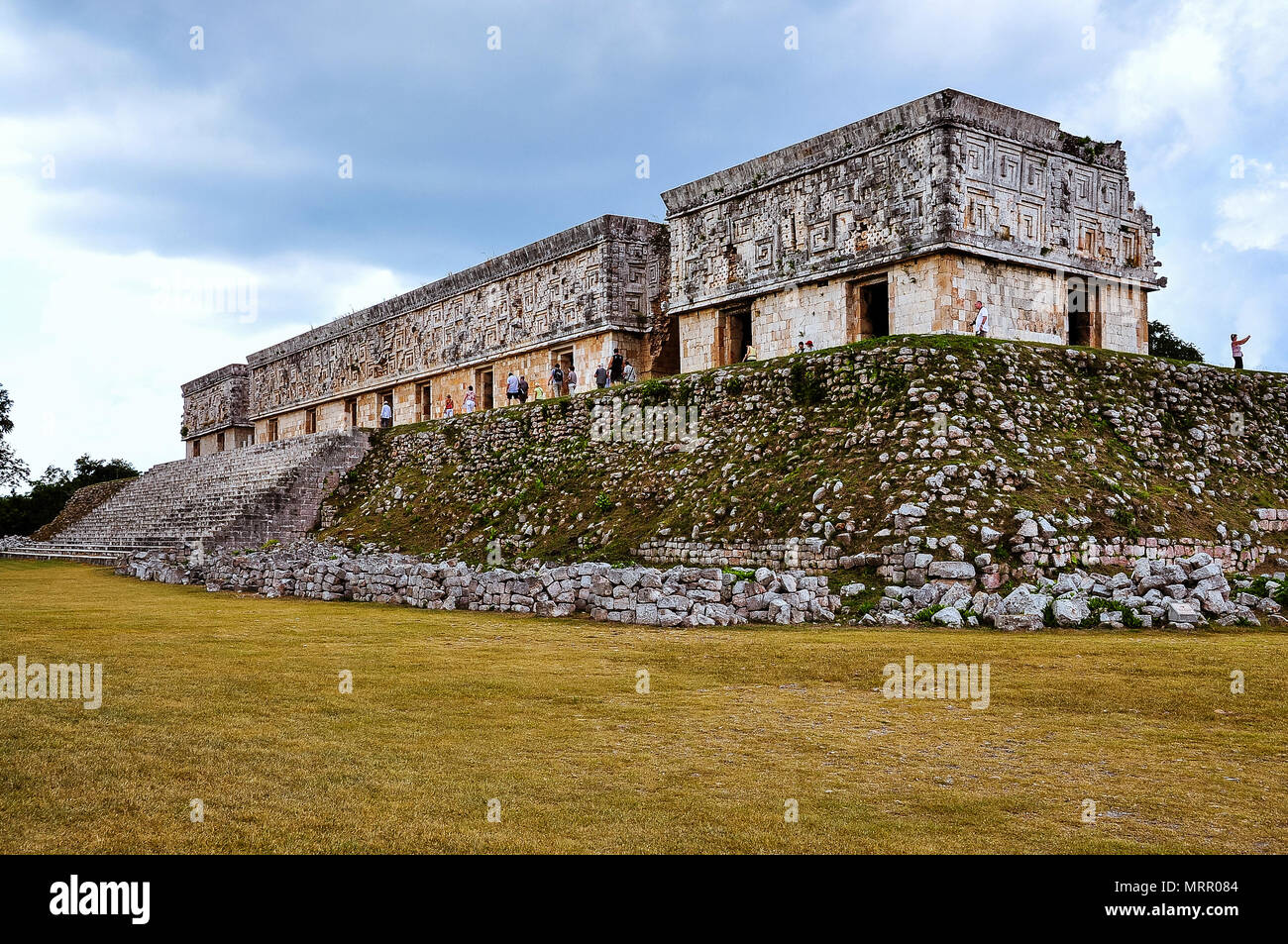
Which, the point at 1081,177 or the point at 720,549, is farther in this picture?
the point at 1081,177

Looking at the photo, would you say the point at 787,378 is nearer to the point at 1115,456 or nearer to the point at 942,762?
the point at 1115,456

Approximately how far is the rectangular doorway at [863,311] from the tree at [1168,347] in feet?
44.3

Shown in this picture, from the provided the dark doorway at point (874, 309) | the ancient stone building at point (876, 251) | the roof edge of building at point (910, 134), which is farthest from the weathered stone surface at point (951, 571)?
the roof edge of building at point (910, 134)

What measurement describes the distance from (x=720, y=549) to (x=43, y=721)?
29.2 feet

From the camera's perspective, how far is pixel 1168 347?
93.6 ft

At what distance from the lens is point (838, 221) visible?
1789cm

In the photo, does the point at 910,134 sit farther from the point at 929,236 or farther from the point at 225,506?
the point at 225,506

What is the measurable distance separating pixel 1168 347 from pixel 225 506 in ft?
82.0

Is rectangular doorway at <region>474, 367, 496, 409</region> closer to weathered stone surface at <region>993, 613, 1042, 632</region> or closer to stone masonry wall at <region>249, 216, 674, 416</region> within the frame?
stone masonry wall at <region>249, 216, 674, 416</region>

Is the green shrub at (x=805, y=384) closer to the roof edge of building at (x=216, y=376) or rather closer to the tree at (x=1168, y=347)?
the tree at (x=1168, y=347)

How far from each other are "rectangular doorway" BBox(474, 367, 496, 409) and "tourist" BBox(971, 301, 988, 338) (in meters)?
14.8

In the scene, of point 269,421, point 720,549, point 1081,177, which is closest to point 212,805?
point 720,549

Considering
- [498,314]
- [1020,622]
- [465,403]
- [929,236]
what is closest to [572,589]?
[1020,622]

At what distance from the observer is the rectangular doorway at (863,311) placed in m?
17.8
